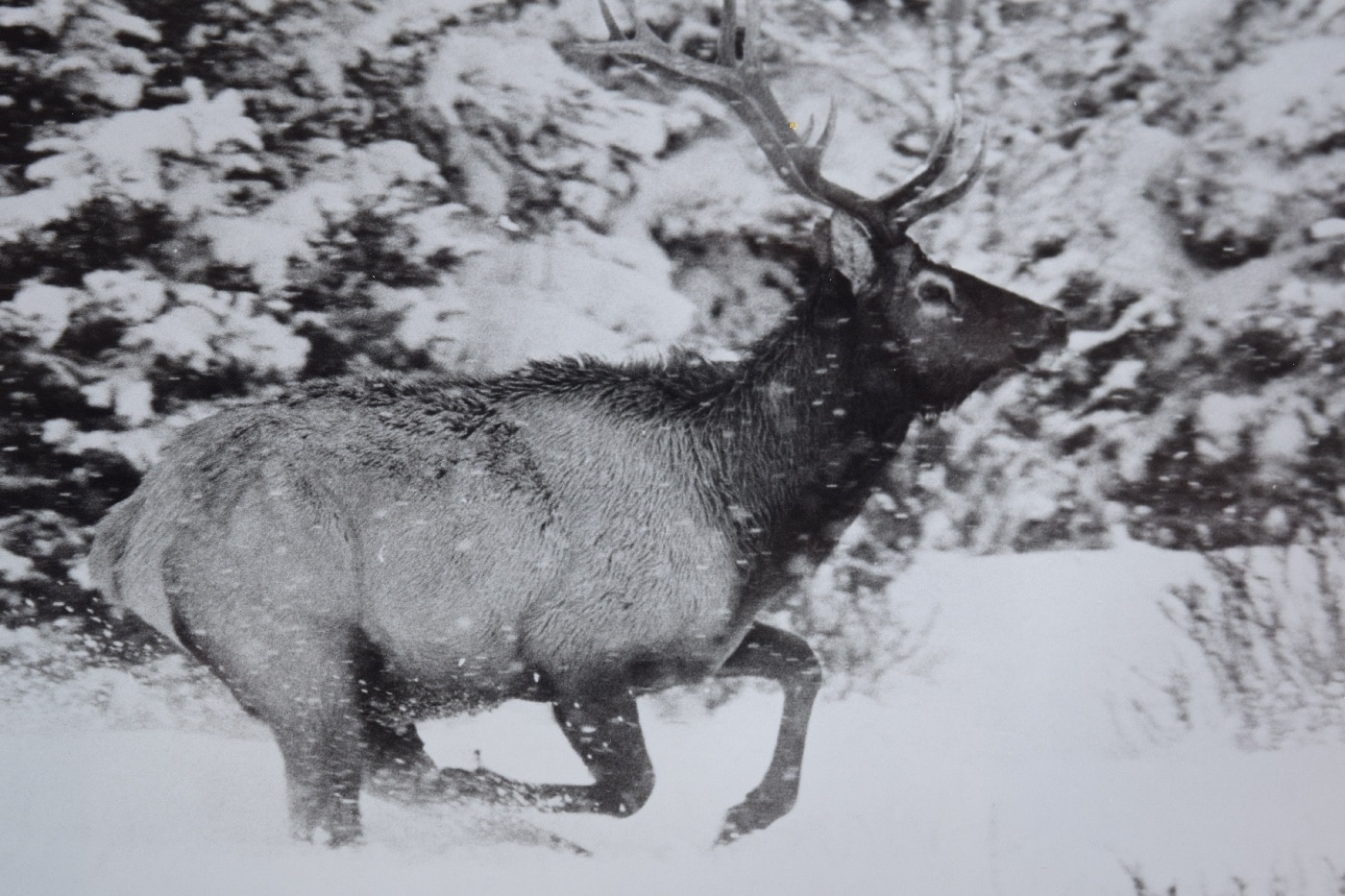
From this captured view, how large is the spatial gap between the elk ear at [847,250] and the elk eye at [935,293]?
8cm

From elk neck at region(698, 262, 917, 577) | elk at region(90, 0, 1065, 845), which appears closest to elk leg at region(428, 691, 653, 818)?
elk at region(90, 0, 1065, 845)

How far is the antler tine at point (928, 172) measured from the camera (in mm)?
1576

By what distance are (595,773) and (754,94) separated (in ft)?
3.94

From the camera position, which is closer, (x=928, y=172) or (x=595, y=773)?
(x=928, y=172)

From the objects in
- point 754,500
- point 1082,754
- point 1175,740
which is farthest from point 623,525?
point 1175,740

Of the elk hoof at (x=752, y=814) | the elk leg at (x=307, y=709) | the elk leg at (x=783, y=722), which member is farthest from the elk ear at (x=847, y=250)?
the elk leg at (x=307, y=709)

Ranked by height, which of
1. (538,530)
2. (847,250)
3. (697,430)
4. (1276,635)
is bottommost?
(538,530)

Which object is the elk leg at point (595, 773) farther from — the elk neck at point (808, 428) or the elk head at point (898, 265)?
the elk head at point (898, 265)

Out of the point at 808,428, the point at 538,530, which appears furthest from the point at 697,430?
the point at 538,530

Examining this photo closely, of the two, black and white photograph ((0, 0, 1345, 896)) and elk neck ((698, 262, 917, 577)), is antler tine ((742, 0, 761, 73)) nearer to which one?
black and white photograph ((0, 0, 1345, 896))

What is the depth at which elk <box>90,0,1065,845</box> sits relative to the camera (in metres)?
1.63

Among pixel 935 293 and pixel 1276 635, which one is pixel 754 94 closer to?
pixel 935 293

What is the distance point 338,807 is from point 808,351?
3.83ft

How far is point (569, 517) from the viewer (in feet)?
5.39
